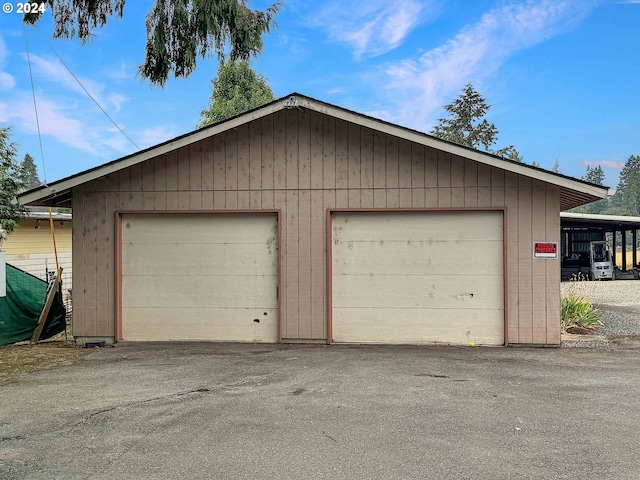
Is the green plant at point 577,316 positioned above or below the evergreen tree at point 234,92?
below

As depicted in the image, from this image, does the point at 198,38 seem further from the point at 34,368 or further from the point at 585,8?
the point at 585,8

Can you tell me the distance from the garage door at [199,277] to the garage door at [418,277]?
47.5 inches

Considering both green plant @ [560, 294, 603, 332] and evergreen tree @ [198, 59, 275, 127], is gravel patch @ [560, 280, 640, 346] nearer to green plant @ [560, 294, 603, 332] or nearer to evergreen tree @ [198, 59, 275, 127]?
green plant @ [560, 294, 603, 332]

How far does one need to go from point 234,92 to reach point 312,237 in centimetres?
3031

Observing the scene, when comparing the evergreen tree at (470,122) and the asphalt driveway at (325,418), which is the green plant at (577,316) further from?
the evergreen tree at (470,122)

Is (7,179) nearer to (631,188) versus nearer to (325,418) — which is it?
(325,418)

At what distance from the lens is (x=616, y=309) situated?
12.4 m

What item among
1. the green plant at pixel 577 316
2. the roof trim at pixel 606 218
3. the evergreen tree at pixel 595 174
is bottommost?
the green plant at pixel 577 316

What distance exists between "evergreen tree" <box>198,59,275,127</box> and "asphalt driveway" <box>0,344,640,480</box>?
1205 inches

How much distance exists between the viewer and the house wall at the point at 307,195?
778 cm

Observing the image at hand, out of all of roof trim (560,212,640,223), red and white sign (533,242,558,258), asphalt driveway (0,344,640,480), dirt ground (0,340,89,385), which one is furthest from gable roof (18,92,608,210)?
roof trim (560,212,640,223)

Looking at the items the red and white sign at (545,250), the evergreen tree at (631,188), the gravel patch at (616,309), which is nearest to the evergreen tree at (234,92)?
the gravel patch at (616,309)

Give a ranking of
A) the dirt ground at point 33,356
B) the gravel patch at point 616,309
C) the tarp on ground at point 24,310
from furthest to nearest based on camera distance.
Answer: the gravel patch at point 616,309 → the tarp on ground at point 24,310 → the dirt ground at point 33,356

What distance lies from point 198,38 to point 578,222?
19049mm
